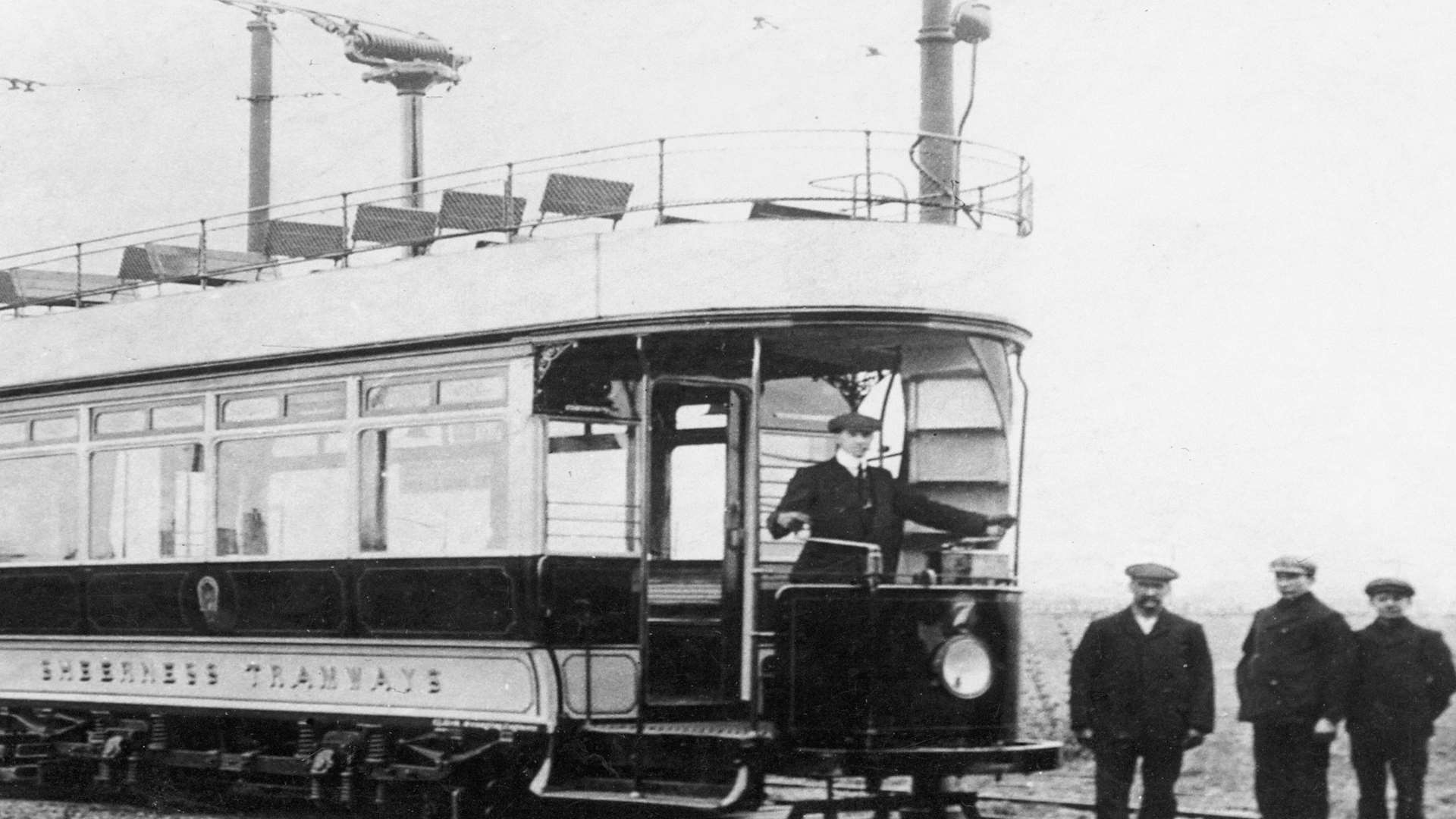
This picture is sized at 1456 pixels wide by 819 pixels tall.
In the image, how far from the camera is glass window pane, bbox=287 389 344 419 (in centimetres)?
1120

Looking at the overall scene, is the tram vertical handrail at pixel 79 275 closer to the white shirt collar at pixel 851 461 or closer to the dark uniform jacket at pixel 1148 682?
the white shirt collar at pixel 851 461

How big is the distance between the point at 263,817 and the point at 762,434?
390cm

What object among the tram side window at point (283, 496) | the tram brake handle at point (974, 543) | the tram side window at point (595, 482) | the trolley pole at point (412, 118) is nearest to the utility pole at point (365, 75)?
the trolley pole at point (412, 118)

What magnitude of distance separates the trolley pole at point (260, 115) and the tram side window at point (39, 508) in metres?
10.4

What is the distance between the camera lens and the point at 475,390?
10523 mm

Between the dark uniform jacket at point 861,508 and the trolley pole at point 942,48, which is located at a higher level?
the trolley pole at point 942,48

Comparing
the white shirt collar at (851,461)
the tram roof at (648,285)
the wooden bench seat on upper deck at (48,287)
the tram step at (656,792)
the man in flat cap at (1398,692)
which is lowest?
the tram step at (656,792)

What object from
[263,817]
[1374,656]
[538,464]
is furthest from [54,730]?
[1374,656]

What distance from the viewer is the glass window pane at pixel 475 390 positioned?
10.4 m

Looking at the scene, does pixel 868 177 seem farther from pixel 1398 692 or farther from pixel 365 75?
pixel 365 75

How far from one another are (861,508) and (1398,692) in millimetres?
2736

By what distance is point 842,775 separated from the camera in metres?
9.41

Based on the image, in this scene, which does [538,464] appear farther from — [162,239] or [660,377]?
[162,239]

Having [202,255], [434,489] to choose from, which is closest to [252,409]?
[434,489]
